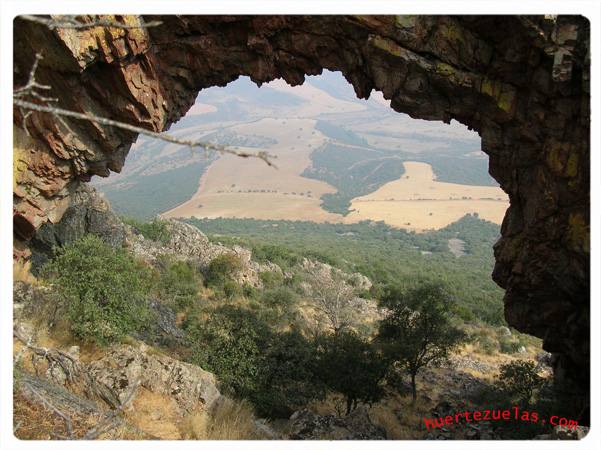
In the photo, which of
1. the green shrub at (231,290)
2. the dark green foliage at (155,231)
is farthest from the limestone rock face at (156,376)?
the dark green foliage at (155,231)

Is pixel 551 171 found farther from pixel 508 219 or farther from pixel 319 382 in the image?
pixel 319 382

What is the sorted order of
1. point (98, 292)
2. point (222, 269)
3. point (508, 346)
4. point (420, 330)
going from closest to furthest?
point (98, 292) < point (420, 330) < point (508, 346) < point (222, 269)

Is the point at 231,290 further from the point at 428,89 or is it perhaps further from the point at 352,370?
the point at 428,89

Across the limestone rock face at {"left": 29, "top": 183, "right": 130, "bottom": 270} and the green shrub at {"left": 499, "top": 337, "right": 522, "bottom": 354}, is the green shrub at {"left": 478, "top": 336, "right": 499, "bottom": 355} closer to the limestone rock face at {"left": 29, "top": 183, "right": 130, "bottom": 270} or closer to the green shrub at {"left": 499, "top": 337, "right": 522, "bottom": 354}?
the green shrub at {"left": 499, "top": 337, "right": 522, "bottom": 354}

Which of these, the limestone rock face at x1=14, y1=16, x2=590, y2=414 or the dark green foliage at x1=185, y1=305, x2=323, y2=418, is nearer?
the limestone rock face at x1=14, y1=16, x2=590, y2=414

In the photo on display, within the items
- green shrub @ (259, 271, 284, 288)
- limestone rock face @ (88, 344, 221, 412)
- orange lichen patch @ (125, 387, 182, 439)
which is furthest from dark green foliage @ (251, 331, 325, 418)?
green shrub @ (259, 271, 284, 288)

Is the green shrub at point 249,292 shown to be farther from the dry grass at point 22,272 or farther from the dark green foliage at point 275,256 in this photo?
the dry grass at point 22,272

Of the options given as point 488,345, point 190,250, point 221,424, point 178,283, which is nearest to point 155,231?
point 190,250
